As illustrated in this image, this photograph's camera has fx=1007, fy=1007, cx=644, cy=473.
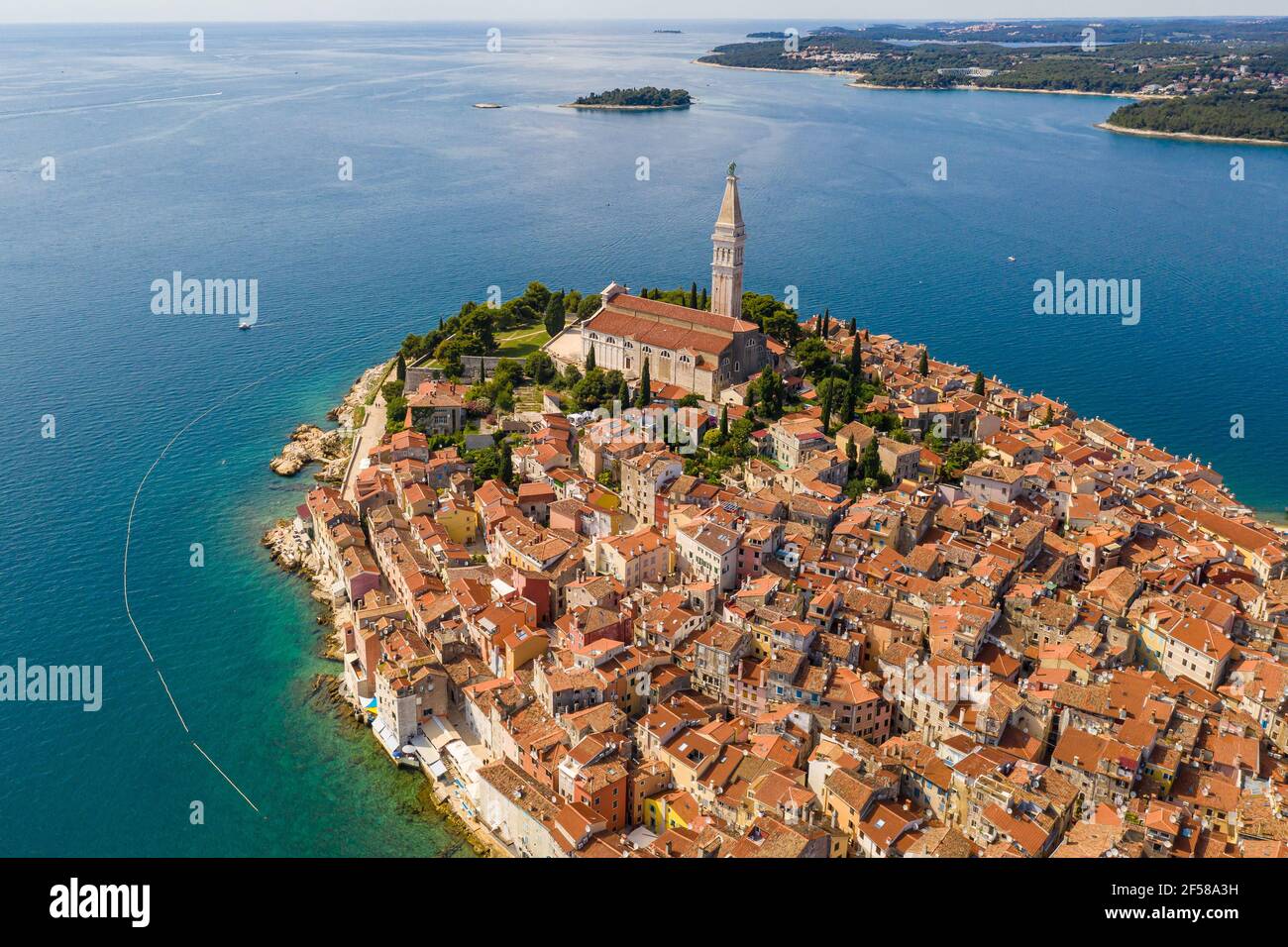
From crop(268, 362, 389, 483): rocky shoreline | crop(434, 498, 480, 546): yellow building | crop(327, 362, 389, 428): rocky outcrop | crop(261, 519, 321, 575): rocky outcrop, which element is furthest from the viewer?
crop(327, 362, 389, 428): rocky outcrop

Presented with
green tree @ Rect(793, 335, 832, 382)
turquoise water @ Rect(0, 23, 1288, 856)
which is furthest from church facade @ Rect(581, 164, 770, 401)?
turquoise water @ Rect(0, 23, 1288, 856)

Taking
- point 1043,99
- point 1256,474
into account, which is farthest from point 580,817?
point 1043,99

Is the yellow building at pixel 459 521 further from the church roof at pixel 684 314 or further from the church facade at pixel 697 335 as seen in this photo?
the church roof at pixel 684 314

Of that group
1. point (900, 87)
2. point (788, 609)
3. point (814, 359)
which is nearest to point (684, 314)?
point (814, 359)

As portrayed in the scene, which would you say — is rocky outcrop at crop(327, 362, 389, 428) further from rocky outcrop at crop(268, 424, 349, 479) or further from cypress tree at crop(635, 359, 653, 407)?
cypress tree at crop(635, 359, 653, 407)

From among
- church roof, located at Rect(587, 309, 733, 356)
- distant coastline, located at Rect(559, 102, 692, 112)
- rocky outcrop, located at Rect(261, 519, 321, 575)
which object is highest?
distant coastline, located at Rect(559, 102, 692, 112)

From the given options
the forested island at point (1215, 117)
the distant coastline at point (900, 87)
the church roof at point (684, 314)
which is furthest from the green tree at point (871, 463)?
the distant coastline at point (900, 87)
